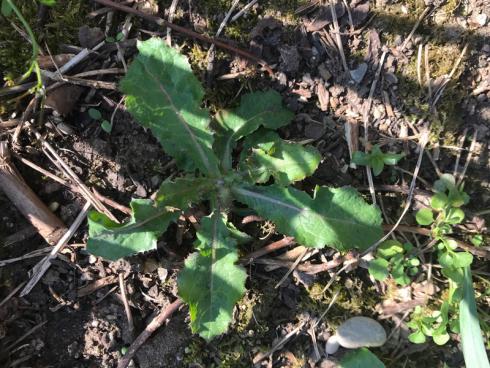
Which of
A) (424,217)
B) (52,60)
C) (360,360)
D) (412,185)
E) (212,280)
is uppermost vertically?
(52,60)

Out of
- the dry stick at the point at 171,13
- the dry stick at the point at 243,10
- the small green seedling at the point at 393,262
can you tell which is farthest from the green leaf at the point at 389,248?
the dry stick at the point at 171,13

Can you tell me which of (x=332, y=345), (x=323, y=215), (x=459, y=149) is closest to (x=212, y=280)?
(x=323, y=215)

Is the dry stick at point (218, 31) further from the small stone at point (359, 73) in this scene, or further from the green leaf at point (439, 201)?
Result: the green leaf at point (439, 201)

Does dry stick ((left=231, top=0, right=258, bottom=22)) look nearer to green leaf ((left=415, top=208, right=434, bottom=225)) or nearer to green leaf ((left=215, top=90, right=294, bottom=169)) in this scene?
green leaf ((left=215, top=90, right=294, bottom=169))

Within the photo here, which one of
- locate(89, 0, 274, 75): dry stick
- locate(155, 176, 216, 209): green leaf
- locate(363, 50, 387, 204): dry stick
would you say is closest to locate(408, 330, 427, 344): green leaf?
locate(363, 50, 387, 204): dry stick

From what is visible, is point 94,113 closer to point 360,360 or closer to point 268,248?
point 268,248
